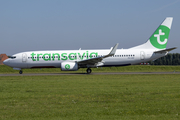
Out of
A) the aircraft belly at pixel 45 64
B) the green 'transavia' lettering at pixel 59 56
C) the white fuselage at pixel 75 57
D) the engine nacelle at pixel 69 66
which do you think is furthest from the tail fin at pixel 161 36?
the aircraft belly at pixel 45 64

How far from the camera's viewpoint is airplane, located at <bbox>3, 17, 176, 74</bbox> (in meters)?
31.8

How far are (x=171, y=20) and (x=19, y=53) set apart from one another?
23527 mm

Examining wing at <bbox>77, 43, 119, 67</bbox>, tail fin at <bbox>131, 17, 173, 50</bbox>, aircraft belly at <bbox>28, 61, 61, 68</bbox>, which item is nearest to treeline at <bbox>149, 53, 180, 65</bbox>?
tail fin at <bbox>131, 17, 173, 50</bbox>

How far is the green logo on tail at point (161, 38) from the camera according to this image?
108ft

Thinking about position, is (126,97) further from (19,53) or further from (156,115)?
(19,53)

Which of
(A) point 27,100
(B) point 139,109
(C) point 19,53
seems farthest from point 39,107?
(C) point 19,53

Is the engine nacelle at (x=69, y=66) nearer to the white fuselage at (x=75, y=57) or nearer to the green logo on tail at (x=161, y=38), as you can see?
the white fuselage at (x=75, y=57)

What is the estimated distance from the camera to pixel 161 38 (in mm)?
33094

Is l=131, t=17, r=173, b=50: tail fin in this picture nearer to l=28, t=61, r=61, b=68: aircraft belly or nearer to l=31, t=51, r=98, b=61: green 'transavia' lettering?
l=31, t=51, r=98, b=61: green 'transavia' lettering

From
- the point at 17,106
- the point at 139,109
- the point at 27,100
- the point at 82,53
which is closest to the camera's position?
the point at 139,109

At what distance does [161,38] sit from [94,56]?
10.5 meters

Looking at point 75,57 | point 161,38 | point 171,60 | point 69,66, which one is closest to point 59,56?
point 75,57

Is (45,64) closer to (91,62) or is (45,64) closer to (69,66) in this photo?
(69,66)

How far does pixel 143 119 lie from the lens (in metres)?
7.05
